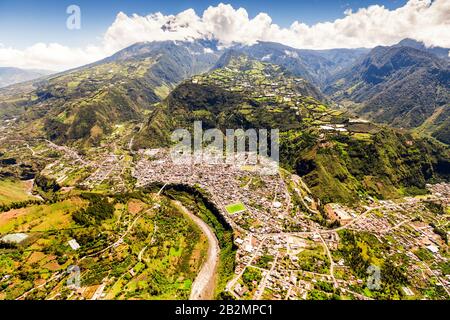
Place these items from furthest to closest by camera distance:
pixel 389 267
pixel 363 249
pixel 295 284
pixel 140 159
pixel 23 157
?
pixel 23 157 → pixel 140 159 → pixel 363 249 → pixel 389 267 → pixel 295 284

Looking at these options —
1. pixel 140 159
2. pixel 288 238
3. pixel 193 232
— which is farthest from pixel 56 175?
pixel 288 238

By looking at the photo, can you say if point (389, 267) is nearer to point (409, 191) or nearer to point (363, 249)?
point (363, 249)

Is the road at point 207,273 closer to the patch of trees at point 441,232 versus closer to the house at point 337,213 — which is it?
the house at point 337,213

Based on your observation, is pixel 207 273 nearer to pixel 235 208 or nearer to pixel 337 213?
pixel 235 208

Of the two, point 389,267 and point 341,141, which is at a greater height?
point 341,141

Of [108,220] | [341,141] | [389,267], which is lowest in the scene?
[389,267]

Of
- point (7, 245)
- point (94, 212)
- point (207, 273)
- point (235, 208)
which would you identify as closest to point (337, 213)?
point (235, 208)

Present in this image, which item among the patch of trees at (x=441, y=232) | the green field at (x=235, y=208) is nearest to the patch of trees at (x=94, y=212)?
the green field at (x=235, y=208)
